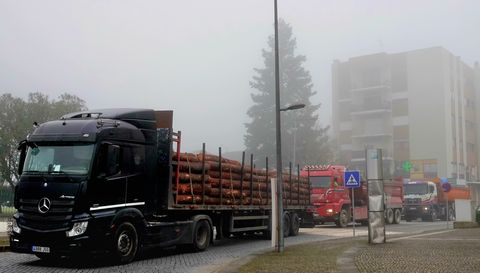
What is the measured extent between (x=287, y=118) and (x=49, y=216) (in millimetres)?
54008

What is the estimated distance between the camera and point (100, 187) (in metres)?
11.9

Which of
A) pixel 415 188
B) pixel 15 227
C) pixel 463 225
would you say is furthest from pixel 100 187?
pixel 415 188

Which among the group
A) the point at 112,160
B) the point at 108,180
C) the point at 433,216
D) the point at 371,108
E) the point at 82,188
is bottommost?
the point at 433,216

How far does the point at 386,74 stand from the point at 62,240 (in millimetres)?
74081

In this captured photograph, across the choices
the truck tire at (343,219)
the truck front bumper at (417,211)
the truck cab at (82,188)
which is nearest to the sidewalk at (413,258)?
the truck cab at (82,188)

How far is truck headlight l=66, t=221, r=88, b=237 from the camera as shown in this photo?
11383 mm

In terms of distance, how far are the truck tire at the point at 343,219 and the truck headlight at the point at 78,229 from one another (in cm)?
1861

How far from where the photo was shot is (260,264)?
11.8m

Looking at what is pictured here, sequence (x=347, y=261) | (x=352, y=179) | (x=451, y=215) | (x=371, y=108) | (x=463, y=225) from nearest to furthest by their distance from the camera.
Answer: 1. (x=347, y=261)
2. (x=352, y=179)
3. (x=463, y=225)
4. (x=451, y=215)
5. (x=371, y=108)

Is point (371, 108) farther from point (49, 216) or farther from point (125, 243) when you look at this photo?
point (49, 216)

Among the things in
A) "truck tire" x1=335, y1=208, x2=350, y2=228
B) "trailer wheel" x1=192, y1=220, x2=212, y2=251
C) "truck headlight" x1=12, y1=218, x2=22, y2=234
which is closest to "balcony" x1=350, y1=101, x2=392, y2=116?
"truck tire" x1=335, y1=208, x2=350, y2=228

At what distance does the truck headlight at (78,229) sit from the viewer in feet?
37.3

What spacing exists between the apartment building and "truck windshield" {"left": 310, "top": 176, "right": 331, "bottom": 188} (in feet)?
145

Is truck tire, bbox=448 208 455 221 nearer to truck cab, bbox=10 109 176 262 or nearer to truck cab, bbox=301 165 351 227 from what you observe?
truck cab, bbox=301 165 351 227
